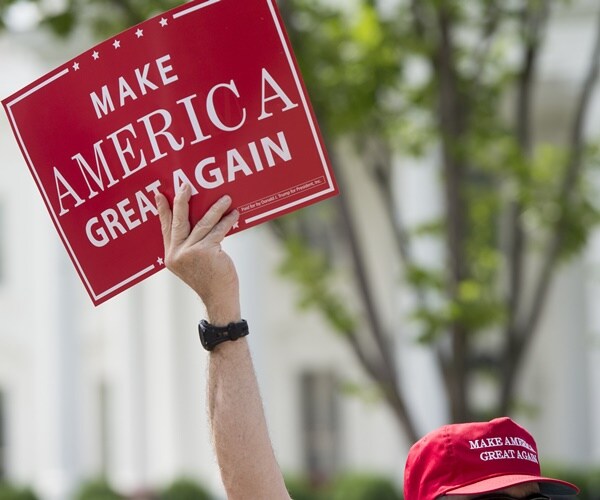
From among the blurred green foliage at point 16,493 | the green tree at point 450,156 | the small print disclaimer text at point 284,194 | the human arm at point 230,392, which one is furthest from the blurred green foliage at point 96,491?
the human arm at point 230,392

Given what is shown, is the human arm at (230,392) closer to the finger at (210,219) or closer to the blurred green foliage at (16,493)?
the finger at (210,219)

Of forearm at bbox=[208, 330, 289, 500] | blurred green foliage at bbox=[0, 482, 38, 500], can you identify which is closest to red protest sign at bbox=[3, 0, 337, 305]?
forearm at bbox=[208, 330, 289, 500]

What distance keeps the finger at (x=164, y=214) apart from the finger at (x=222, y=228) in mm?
100

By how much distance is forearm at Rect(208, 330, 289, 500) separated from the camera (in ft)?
9.73

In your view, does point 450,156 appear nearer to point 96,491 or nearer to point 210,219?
point 210,219

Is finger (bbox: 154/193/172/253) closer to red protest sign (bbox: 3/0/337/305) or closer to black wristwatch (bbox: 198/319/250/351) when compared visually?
red protest sign (bbox: 3/0/337/305)

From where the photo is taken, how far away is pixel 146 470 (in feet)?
82.4

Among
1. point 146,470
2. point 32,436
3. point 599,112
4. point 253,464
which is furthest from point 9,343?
point 253,464

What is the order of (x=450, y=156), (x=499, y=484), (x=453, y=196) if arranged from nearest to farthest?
(x=499, y=484) < (x=450, y=156) < (x=453, y=196)

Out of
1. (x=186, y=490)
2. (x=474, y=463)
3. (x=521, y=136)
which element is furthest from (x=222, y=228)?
(x=186, y=490)

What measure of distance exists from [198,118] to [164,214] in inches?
9.0

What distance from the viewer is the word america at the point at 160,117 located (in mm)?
3248

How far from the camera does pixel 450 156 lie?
9.58 meters

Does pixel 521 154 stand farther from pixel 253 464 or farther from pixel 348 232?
pixel 253 464
